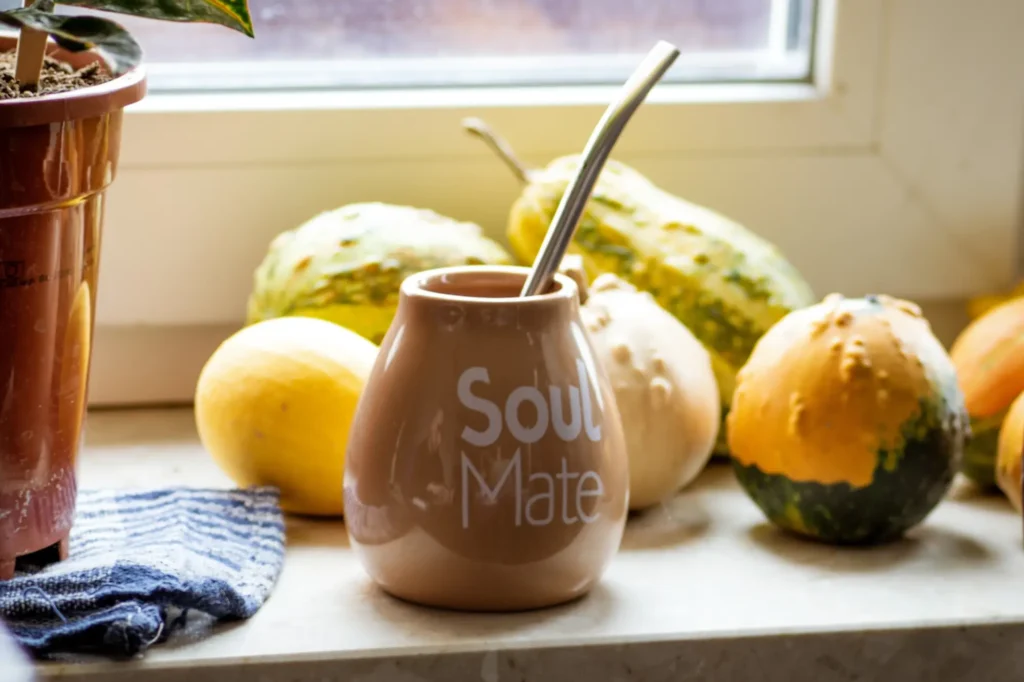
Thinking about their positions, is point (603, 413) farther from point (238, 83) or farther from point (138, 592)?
point (238, 83)

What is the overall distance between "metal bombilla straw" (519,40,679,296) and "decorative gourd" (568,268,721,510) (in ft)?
0.23

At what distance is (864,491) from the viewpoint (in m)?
0.65

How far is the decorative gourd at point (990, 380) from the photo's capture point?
76 centimetres

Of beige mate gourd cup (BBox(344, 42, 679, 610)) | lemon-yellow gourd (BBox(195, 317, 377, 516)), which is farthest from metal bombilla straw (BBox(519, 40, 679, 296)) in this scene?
lemon-yellow gourd (BBox(195, 317, 377, 516))

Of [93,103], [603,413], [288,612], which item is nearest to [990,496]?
[603,413]

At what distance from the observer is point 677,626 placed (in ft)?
1.94

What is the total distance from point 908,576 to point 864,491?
49 mm

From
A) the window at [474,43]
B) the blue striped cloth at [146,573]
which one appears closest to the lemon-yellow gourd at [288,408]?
the blue striped cloth at [146,573]

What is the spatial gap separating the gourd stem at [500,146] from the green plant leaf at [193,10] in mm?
266

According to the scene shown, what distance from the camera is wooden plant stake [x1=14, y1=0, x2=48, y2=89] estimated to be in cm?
55

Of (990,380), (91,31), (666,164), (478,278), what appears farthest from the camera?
(666,164)

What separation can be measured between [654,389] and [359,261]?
211 millimetres

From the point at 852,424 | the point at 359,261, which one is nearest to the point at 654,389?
the point at 852,424

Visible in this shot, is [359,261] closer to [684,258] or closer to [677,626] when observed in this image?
[684,258]
